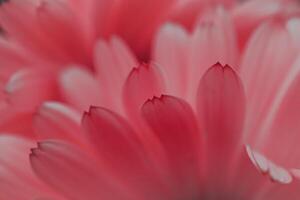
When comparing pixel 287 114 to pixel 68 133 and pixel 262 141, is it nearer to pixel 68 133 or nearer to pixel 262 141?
pixel 262 141

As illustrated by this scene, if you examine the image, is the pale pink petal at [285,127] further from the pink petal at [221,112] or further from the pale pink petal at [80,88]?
the pale pink petal at [80,88]

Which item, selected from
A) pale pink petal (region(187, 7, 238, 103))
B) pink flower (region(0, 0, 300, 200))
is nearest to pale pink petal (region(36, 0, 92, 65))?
pink flower (region(0, 0, 300, 200))

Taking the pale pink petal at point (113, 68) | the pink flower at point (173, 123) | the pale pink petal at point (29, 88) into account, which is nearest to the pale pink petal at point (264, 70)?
the pink flower at point (173, 123)

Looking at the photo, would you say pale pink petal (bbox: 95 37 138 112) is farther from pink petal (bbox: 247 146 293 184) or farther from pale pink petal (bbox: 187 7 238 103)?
pink petal (bbox: 247 146 293 184)

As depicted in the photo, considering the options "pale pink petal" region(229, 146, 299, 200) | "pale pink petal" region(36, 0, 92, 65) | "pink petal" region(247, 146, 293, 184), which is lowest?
"pink petal" region(247, 146, 293, 184)

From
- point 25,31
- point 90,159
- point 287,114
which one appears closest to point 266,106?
point 287,114

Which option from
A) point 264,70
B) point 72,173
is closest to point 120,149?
point 72,173

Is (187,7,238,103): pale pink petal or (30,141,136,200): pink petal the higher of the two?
(187,7,238,103): pale pink petal
